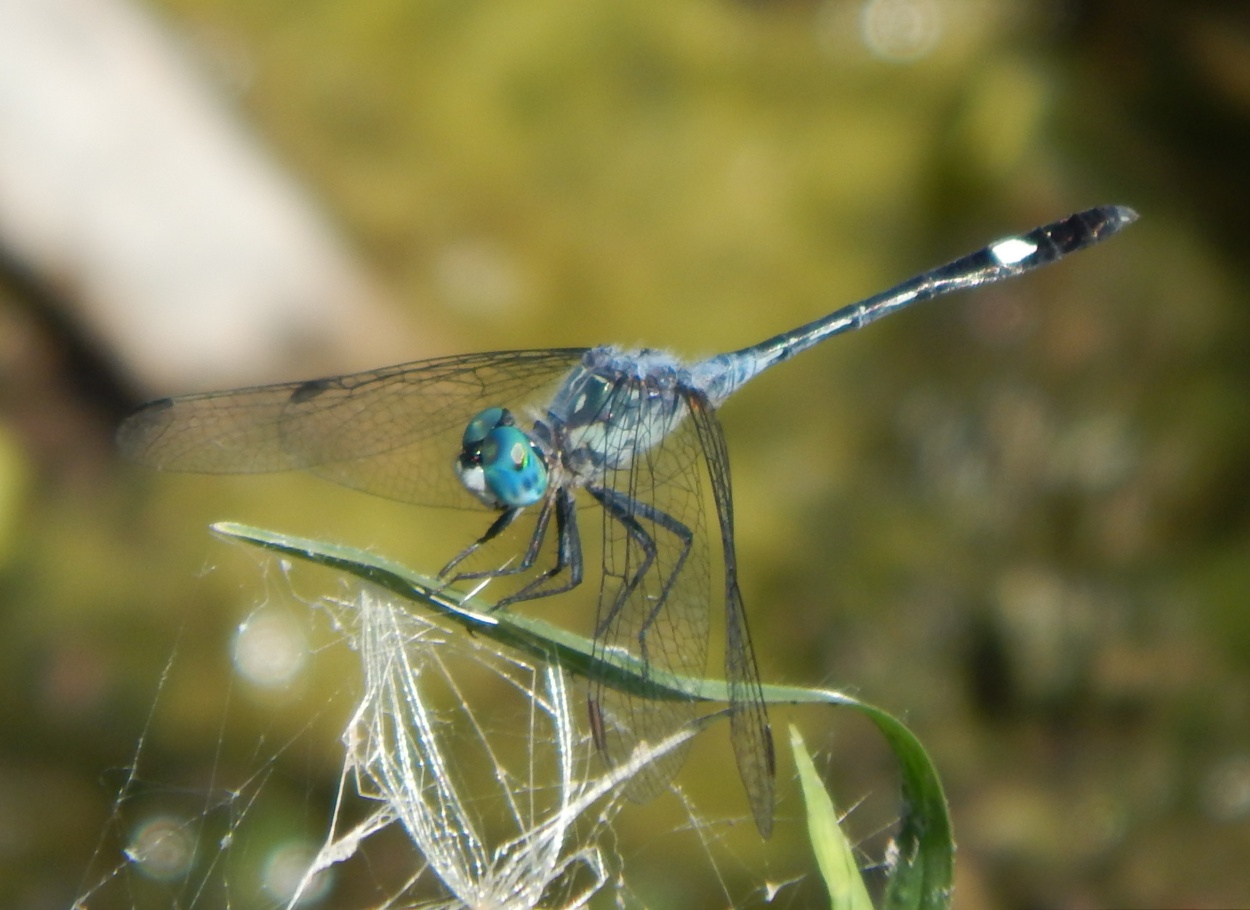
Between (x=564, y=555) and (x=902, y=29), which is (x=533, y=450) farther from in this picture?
(x=902, y=29)

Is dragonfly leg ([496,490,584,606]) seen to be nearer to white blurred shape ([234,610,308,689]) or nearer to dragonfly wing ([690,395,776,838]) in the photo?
dragonfly wing ([690,395,776,838])

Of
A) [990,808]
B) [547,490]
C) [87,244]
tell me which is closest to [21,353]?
[87,244]

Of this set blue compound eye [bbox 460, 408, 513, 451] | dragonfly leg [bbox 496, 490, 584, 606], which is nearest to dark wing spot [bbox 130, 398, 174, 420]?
blue compound eye [bbox 460, 408, 513, 451]

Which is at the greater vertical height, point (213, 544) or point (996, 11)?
point (996, 11)

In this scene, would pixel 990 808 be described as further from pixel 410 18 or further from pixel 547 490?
pixel 410 18

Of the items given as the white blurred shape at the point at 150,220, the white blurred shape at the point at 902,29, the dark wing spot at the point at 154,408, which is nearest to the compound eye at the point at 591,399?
the dark wing spot at the point at 154,408

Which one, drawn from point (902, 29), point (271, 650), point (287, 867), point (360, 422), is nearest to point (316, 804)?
point (287, 867)

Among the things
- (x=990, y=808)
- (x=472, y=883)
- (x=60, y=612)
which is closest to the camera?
(x=472, y=883)
